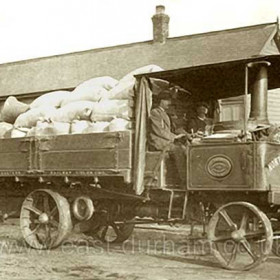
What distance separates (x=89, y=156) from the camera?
8.03m

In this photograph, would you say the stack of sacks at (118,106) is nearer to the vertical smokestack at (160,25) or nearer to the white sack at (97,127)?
the white sack at (97,127)

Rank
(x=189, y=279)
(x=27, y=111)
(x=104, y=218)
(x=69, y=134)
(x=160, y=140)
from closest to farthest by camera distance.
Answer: (x=189, y=279) < (x=160, y=140) < (x=69, y=134) < (x=104, y=218) < (x=27, y=111)

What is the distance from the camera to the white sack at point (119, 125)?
7938mm

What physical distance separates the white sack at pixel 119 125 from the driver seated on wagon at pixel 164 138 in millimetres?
350

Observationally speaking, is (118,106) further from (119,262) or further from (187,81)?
(119,262)

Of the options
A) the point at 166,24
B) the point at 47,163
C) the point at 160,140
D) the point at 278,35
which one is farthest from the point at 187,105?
the point at 166,24

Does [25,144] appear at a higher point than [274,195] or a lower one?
higher

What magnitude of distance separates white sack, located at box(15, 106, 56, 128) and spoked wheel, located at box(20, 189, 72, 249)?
3.87ft

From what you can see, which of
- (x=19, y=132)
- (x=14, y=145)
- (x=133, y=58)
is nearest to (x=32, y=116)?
(x=19, y=132)

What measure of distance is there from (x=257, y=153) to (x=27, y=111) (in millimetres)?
4383

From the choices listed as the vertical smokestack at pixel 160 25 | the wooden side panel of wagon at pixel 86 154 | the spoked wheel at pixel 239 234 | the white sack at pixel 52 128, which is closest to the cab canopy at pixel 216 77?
the wooden side panel of wagon at pixel 86 154

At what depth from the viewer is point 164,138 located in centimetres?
770

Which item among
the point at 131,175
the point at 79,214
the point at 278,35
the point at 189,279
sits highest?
the point at 278,35

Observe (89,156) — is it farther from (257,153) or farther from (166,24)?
(166,24)
